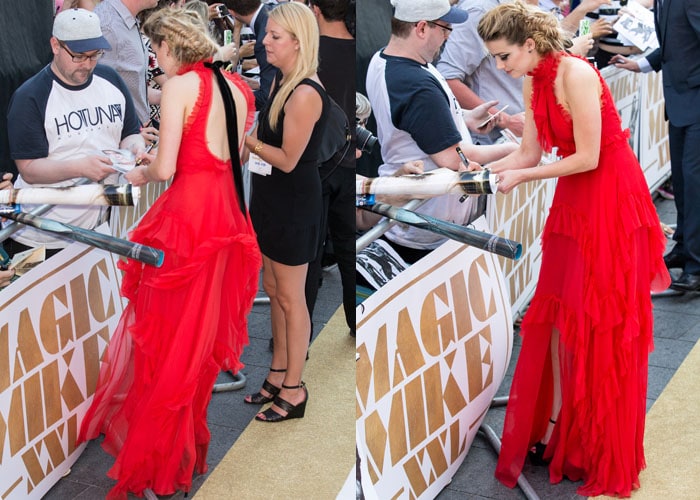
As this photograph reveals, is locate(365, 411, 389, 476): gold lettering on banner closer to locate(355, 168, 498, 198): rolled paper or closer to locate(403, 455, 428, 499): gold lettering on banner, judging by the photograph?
locate(403, 455, 428, 499): gold lettering on banner

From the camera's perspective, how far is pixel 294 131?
1823 millimetres

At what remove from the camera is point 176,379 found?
196 cm

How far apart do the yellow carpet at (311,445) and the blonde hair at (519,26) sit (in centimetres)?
80

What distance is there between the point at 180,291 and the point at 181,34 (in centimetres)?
51

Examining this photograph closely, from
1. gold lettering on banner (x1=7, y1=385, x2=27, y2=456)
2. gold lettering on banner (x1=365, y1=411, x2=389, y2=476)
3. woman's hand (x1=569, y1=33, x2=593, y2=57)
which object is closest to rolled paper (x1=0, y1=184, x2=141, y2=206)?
gold lettering on banner (x1=7, y1=385, x2=27, y2=456)

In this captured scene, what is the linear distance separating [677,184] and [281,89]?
128 inches

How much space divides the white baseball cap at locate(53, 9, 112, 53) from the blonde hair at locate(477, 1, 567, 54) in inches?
39.7

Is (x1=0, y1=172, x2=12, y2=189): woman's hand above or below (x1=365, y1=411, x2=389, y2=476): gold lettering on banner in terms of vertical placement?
above

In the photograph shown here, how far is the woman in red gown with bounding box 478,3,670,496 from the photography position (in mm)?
2414

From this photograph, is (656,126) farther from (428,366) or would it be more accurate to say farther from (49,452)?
(49,452)

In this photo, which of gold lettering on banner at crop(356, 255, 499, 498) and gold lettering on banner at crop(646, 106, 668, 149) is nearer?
gold lettering on banner at crop(356, 255, 499, 498)

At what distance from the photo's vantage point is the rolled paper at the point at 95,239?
5.45ft

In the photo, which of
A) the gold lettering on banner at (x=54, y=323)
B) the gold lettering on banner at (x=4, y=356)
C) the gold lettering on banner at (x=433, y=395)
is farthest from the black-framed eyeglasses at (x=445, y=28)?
the gold lettering on banner at (x=4, y=356)

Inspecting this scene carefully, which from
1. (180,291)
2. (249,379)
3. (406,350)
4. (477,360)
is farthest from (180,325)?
(477,360)
